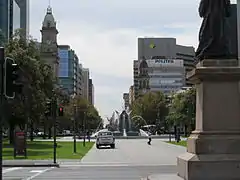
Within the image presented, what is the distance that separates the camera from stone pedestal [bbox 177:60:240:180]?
13.0 metres

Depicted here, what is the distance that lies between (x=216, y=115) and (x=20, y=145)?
27511 mm

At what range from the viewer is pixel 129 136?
107m

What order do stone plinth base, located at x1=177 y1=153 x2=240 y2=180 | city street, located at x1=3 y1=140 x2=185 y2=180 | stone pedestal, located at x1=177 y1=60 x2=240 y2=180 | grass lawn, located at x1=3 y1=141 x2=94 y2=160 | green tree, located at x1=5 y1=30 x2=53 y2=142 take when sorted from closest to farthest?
1. stone plinth base, located at x1=177 y1=153 x2=240 y2=180
2. stone pedestal, located at x1=177 y1=60 x2=240 y2=180
3. city street, located at x1=3 y1=140 x2=185 y2=180
4. grass lawn, located at x1=3 y1=141 x2=94 y2=160
5. green tree, located at x1=5 y1=30 x2=53 y2=142

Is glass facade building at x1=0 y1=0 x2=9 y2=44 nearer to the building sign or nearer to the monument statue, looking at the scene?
the building sign

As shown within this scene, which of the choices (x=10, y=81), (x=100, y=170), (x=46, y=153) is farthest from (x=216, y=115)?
(x=46, y=153)

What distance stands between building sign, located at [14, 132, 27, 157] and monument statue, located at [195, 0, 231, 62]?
2630cm

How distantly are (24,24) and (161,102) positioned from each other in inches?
2023

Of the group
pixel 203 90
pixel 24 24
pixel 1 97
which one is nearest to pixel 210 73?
pixel 203 90

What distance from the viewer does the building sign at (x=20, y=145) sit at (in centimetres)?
3850

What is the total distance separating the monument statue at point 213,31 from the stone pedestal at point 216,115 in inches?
15.6

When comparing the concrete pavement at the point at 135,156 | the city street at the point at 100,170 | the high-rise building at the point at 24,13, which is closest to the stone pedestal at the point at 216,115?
the city street at the point at 100,170

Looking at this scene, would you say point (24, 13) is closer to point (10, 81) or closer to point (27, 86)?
point (27, 86)

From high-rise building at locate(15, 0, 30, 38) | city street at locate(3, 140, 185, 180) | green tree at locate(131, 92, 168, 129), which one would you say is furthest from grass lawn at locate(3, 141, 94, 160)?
high-rise building at locate(15, 0, 30, 38)

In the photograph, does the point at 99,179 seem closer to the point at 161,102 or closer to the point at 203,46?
the point at 203,46
